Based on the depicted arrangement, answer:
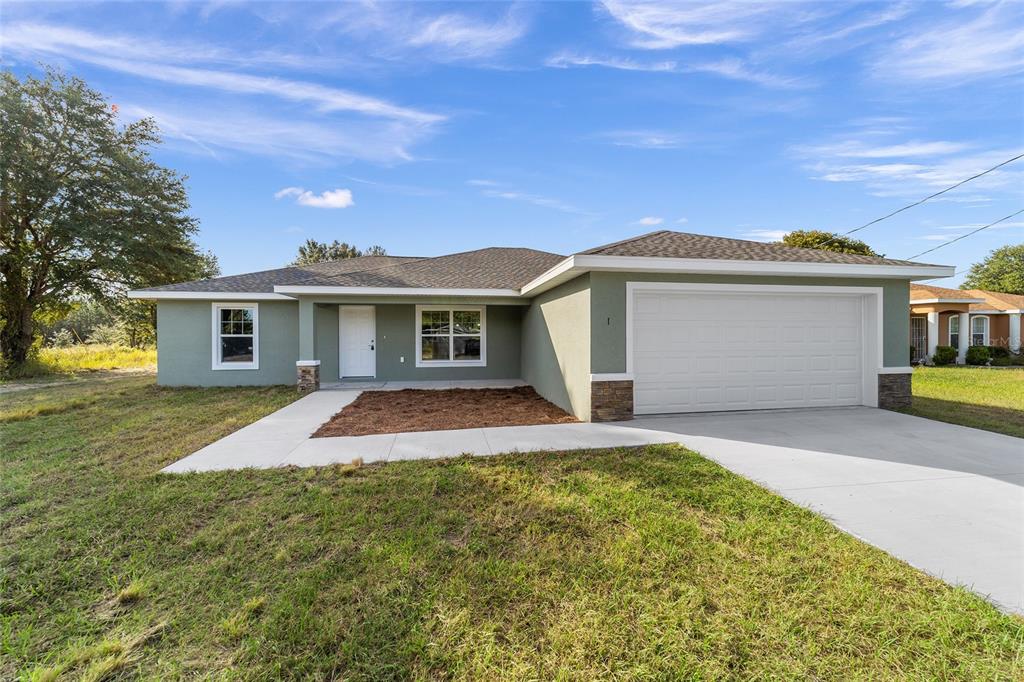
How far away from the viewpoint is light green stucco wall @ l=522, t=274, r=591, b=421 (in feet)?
23.1

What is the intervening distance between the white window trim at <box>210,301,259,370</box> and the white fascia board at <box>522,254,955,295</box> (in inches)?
334

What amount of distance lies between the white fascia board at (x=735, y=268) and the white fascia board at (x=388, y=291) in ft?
9.51

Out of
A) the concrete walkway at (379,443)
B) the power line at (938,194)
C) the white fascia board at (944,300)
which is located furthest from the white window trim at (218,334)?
the white fascia board at (944,300)

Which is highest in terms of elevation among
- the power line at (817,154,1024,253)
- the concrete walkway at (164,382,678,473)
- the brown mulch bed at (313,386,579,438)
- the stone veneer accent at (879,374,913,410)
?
the power line at (817,154,1024,253)

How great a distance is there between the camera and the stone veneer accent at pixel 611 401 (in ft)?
22.4

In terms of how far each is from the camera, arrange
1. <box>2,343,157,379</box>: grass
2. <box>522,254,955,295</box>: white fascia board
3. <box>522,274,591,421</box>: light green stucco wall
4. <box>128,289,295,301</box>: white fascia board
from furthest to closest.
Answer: <box>2,343,157,379</box>: grass → <box>128,289,295,301</box>: white fascia board → <box>522,274,591,421</box>: light green stucco wall → <box>522,254,955,295</box>: white fascia board

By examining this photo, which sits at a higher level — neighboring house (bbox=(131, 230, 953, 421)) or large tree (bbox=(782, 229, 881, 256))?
large tree (bbox=(782, 229, 881, 256))

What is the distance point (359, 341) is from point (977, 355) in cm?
2526

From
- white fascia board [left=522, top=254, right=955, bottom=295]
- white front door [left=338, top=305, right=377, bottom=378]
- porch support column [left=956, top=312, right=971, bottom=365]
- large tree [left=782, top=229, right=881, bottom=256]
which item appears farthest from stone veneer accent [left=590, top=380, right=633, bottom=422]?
porch support column [left=956, top=312, right=971, bottom=365]

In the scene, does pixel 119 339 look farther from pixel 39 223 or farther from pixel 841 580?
pixel 841 580

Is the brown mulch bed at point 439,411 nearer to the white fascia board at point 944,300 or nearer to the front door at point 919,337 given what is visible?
the white fascia board at point 944,300

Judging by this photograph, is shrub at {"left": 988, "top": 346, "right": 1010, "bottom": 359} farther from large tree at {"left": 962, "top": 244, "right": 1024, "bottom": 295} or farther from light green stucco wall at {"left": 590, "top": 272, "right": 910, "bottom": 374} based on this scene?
large tree at {"left": 962, "top": 244, "right": 1024, "bottom": 295}

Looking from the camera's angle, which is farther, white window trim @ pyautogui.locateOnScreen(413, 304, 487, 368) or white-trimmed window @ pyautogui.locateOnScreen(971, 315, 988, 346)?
white-trimmed window @ pyautogui.locateOnScreen(971, 315, 988, 346)

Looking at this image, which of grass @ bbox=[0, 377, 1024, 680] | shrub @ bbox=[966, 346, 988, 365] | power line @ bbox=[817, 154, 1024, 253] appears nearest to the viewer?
grass @ bbox=[0, 377, 1024, 680]
